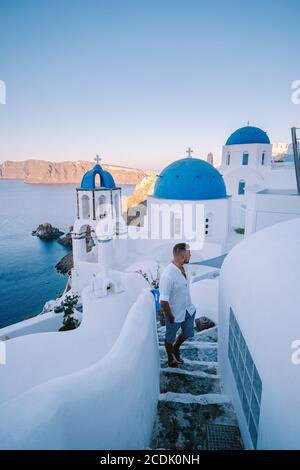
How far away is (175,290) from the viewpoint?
11.7 ft

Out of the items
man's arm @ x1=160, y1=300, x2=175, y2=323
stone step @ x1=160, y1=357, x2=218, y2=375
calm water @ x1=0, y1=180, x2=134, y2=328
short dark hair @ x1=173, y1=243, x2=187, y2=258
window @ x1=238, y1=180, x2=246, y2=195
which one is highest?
window @ x1=238, y1=180, x2=246, y2=195

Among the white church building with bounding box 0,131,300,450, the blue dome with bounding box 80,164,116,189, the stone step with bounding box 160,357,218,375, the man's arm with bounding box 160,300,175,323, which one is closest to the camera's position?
the white church building with bounding box 0,131,300,450

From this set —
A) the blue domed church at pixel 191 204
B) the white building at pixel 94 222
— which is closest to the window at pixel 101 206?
the white building at pixel 94 222

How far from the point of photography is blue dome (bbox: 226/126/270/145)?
23.2 metres

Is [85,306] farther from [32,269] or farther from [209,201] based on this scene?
[32,269]

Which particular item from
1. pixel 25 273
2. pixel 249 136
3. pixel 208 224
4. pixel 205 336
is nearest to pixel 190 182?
pixel 208 224

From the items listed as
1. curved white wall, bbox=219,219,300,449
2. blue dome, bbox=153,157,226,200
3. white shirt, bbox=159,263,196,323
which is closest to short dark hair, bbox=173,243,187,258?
white shirt, bbox=159,263,196,323

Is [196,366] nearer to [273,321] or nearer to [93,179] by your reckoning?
[273,321]

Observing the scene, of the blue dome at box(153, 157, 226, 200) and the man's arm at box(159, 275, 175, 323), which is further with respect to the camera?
the blue dome at box(153, 157, 226, 200)

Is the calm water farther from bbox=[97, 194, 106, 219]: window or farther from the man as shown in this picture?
the man

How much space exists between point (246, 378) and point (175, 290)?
127 centimetres

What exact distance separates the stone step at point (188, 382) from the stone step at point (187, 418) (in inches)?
8.7

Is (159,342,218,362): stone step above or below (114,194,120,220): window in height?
below

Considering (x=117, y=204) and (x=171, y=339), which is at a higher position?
(x=117, y=204)
